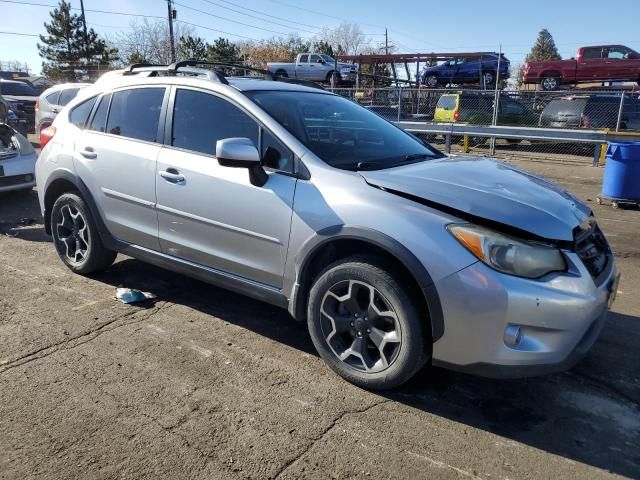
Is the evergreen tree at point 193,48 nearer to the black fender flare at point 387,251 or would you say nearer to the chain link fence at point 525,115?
the chain link fence at point 525,115

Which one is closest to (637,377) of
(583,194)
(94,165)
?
(94,165)

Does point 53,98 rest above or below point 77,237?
above

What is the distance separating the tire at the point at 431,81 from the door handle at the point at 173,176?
25.2 m

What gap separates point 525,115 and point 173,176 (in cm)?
1559

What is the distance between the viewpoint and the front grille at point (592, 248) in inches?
114

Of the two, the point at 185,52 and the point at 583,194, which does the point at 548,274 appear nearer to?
the point at 583,194

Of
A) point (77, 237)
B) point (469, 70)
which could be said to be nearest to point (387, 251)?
point (77, 237)

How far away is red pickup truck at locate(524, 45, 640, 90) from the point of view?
2350cm

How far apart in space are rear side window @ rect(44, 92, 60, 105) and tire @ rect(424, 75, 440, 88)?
18752mm

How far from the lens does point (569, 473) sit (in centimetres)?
249

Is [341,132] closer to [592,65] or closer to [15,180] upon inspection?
[15,180]

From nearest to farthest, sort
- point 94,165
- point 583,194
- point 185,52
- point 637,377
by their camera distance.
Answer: point 637,377
point 94,165
point 583,194
point 185,52

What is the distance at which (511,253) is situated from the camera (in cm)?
272

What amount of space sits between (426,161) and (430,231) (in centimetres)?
109
